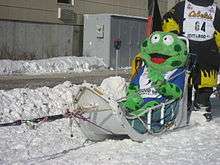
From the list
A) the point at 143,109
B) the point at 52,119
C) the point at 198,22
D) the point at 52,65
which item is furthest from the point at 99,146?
the point at 52,65

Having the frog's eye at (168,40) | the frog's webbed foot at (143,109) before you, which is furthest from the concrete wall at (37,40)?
the frog's webbed foot at (143,109)

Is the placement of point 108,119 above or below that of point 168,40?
below

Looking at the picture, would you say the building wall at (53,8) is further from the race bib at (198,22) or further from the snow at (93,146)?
the race bib at (198,22)

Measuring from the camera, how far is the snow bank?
18719 millimetres

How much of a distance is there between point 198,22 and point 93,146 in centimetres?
361

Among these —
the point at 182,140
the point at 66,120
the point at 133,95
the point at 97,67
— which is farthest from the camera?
the point at 97,67

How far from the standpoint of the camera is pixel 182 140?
8.11 m

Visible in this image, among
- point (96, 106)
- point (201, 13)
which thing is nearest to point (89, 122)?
point (96, 106)

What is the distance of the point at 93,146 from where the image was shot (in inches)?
300

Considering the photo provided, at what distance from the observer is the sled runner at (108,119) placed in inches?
291

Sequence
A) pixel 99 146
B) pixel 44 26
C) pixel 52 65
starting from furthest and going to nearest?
pixel 44 26 < pixel 52 65 < pixel 99 146

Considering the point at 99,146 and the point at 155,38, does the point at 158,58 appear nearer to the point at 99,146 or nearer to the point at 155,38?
the point at 155,38

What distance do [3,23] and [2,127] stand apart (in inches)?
475

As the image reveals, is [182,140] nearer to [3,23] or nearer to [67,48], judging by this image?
[3,23]
